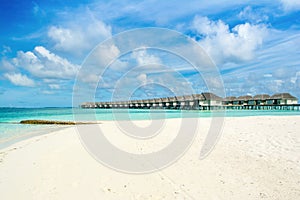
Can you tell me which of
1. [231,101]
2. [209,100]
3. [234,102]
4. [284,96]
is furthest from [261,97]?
[209,100]

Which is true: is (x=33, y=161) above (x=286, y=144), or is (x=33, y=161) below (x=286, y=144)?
below

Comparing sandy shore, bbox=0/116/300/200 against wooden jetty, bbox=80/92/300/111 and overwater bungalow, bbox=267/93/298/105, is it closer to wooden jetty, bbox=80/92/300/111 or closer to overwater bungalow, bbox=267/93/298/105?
wooden jetty, bbox=80/92/300/111

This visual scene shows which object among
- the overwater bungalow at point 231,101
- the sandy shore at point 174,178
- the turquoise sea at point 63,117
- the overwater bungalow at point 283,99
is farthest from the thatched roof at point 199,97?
the sandy shore at point 174,178

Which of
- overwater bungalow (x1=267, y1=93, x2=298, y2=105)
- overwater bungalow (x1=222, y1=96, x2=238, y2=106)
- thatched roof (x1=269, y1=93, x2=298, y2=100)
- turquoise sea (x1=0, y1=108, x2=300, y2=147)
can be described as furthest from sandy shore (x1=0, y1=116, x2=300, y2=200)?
overwater bungalow (x1=222, y1=96, x2=238, y2=106)

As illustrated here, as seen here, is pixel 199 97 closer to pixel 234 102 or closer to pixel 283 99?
pixel 234 102

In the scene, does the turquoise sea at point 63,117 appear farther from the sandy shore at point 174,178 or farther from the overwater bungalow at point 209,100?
the overwater bungalow at point 209,100

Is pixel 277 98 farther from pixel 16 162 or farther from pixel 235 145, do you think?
pixel 16 162

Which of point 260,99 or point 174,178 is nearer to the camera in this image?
point 174,178

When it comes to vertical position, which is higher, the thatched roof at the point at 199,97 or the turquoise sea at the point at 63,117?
the thatched roof at the point at 199,97

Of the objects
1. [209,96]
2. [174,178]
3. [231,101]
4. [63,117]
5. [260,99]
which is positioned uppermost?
[209,96]


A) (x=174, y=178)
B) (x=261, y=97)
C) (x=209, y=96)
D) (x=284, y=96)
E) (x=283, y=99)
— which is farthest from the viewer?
(x=261, y=97)

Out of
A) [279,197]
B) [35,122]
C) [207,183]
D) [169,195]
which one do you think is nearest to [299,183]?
[279,197]

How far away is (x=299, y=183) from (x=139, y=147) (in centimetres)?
505

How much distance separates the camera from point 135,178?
15.8 feet
